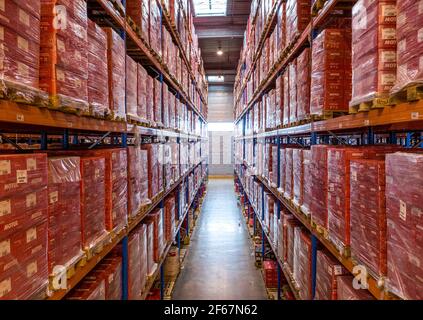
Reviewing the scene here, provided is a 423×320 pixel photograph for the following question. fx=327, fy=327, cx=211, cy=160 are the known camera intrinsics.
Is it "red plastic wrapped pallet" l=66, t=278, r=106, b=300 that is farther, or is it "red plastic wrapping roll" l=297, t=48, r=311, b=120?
"red plastic wrapping roll" l=297, t=48, r=311, b=120

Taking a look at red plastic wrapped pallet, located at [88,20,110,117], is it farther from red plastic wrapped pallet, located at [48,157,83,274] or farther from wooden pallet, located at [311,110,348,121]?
wooden pallet, located at [311,110,348,121]

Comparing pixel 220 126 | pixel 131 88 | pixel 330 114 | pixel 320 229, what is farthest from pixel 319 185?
pixel 220 126

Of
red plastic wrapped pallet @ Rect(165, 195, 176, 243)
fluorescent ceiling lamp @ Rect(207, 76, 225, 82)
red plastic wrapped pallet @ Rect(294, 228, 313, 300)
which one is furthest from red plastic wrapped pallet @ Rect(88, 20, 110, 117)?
fluorescent ceiling lamp @ Rect(207, 76, 225, 82)

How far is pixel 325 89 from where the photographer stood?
2885 millimetres

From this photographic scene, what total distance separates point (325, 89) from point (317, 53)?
41cm

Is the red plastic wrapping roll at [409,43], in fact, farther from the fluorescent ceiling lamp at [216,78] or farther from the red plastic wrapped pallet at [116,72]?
the fluorescent ceiling lamp at [216,78]

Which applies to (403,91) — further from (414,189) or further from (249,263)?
(249,263)

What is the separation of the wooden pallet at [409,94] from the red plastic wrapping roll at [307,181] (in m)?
1.59

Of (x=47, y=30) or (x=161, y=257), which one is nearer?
(x=47, y=30)

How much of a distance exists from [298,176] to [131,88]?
216cm

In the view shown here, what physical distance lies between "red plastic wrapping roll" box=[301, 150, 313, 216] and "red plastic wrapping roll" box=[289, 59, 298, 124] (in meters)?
0.65

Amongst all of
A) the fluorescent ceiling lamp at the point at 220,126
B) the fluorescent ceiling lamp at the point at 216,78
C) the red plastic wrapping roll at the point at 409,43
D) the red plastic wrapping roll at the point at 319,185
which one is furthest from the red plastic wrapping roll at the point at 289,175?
the fluorescent ceiling lamp at the point at 216,78

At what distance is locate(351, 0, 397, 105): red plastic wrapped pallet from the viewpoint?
1.93m
